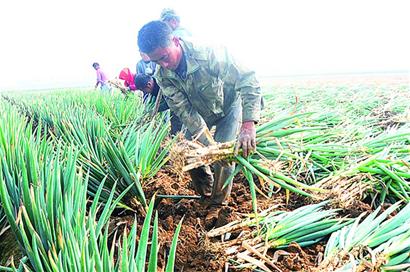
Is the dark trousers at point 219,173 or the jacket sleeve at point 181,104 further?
the jacket sleeve at point 181,104

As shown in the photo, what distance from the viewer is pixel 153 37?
2.08 meters

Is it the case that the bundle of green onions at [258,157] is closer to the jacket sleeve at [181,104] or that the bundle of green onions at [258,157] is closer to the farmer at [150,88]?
the jacket sleeve at [181,104]

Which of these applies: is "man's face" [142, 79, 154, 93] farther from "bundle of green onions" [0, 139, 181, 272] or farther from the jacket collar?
"bundle of green onions" [0, 139, 181, 272]

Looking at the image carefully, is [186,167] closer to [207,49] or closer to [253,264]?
[253,264]

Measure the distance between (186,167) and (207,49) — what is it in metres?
A: 0.81

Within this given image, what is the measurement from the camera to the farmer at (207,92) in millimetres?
2105

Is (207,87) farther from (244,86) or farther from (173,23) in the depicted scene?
(173,23)

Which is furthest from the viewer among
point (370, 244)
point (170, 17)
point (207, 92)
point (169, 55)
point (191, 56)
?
point (170, 17)

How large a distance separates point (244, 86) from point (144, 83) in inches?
70.8

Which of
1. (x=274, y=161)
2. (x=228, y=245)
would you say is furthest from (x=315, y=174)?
(x=228, y=245)

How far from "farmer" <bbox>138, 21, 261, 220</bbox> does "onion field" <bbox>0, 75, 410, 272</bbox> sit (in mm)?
114

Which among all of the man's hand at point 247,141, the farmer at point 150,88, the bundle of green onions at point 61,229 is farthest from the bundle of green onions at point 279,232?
the farmer at point 150,88

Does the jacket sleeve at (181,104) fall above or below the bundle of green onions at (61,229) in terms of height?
above

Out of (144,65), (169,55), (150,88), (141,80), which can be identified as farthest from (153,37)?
(144,65)
